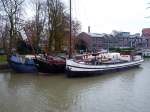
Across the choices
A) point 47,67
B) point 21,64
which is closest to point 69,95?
point 47,67

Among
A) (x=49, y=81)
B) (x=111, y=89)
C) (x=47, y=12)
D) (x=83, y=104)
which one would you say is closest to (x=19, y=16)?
(x=47, y=12)

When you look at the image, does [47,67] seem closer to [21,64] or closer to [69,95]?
[21,64]

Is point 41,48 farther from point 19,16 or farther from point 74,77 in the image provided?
point 74,77

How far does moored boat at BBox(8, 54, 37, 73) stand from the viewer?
1222 inches

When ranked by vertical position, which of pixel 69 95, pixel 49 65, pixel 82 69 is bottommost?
pixel 69 95

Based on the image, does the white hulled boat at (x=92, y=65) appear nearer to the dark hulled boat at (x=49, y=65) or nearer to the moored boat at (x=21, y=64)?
the dark hulled boat at (x=49, y=65)

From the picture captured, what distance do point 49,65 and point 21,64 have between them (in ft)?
11.2

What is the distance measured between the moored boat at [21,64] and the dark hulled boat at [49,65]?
6.34 ft

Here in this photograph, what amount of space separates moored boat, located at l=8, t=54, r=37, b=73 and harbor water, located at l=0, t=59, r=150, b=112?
11.2 feet

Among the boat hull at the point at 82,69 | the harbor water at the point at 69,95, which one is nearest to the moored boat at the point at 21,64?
the harbor water at the point at 69,95

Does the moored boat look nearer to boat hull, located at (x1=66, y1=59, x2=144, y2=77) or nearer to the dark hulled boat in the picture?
the dark hulled boat

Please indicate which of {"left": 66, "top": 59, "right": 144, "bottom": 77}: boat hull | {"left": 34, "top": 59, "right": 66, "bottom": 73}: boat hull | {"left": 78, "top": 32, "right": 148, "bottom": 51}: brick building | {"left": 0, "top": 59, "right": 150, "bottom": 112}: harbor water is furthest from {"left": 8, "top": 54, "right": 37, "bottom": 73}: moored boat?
{"left": 78, "top": 32, "right": 148, "bottom": 51}: brick building

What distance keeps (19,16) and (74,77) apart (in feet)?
46.6

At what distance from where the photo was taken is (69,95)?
19.2m
